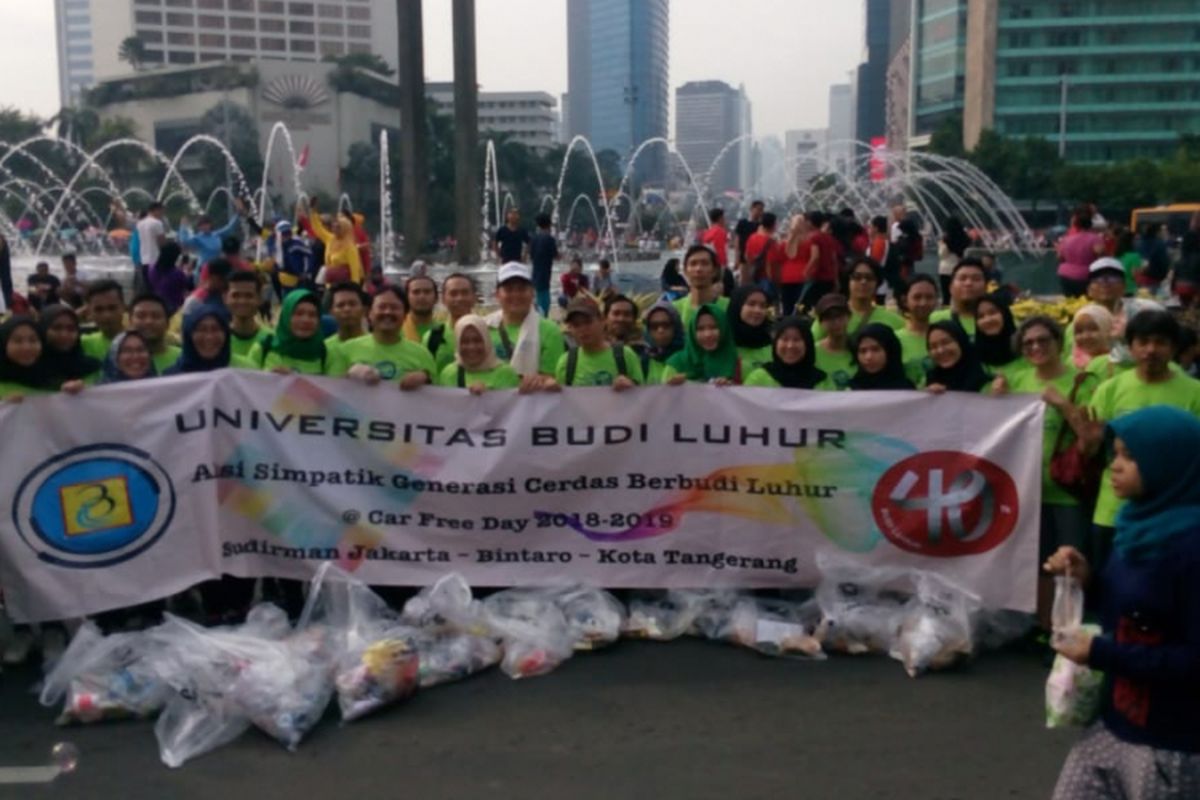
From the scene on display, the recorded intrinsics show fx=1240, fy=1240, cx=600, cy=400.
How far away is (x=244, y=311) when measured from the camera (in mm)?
6434

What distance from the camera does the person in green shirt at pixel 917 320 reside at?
631 cm

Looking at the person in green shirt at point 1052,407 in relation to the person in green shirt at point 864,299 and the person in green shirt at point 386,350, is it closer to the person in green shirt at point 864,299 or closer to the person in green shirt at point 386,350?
the person in green shirt at point 864,299

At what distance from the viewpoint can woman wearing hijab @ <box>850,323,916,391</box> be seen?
566cm

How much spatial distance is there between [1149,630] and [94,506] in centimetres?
433

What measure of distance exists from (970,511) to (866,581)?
0.55 m

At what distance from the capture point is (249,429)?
5.56 meters

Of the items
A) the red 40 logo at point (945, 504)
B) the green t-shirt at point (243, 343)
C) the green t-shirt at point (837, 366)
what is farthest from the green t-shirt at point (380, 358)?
the red 40 logo at point (945, 504)

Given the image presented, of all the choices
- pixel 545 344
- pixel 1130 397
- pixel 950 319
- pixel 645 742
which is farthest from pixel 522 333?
pixel 1130 397

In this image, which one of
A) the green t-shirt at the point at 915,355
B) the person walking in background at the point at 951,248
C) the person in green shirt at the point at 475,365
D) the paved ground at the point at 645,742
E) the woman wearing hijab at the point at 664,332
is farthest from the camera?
the person walking in background at the point at 951,248

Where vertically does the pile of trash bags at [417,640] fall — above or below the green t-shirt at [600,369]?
below

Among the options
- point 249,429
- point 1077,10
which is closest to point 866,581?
point 249,429

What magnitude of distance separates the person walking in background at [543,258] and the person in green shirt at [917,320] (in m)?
9.44

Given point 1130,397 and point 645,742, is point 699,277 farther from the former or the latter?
point 645,742

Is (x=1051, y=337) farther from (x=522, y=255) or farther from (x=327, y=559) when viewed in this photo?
(x=522, y=255)
